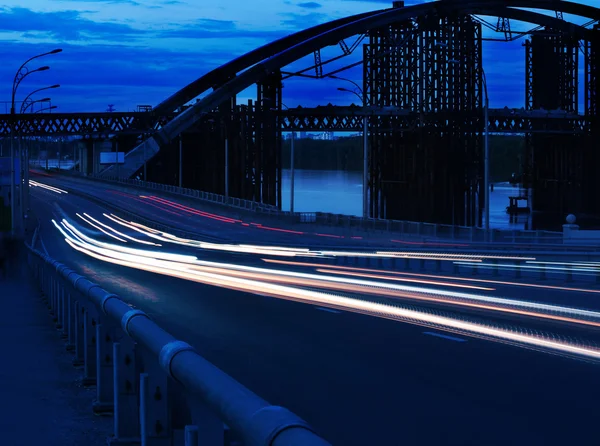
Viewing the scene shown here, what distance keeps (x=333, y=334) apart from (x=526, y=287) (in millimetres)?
9512

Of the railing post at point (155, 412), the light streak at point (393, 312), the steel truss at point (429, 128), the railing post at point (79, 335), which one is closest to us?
the railing post at point (155, 412)

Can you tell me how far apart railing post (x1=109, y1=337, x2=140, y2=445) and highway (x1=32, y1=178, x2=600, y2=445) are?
1.88 meters

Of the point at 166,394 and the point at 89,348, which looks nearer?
the point at 166,394

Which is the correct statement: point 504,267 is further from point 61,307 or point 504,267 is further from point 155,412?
point 155,412

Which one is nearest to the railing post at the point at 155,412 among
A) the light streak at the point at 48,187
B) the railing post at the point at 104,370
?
the railing post at the point at 104,370

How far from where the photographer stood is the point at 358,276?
88.6ft

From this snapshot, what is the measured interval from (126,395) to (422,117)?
110218mm

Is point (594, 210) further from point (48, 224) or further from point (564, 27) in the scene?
point (48, 224)

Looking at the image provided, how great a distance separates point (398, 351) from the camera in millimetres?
13289

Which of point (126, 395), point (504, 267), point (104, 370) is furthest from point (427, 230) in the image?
point (126, 395)

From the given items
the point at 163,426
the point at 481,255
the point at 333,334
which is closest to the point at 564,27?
the point at 481,255

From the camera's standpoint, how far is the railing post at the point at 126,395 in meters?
6.97

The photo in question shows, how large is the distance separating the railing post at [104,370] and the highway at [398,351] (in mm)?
1802

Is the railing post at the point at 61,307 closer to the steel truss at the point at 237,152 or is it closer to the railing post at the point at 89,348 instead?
the railing post at the point at 89,348
